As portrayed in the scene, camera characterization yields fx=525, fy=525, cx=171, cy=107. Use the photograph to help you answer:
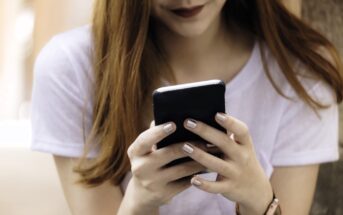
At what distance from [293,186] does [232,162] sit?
285mm

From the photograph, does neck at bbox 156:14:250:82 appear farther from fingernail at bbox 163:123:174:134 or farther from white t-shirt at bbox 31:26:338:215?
fingernail at bbox 163:123:174:134

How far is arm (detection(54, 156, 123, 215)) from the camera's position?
0.84 metres

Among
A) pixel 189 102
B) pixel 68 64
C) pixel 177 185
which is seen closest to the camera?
pixel 189 102

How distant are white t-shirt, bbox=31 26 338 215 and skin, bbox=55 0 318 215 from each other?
30 mm

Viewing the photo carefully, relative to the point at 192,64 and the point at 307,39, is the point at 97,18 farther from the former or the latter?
the point at 307,39

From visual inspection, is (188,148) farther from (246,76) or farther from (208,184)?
(246,76)

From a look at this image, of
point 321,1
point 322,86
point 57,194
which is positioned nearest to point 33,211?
point 57,194

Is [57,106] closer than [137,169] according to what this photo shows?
No

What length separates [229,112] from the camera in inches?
32.8

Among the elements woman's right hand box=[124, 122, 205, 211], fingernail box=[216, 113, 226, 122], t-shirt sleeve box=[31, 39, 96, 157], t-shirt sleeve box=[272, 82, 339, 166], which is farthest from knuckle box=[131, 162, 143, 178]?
t-shirt sleeve box=[272, 82, 339, 166]

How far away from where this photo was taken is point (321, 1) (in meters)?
1.05

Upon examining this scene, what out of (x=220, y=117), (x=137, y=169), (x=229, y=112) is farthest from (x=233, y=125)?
(x=229, y=112)

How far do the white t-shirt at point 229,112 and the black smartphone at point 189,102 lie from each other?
26cm

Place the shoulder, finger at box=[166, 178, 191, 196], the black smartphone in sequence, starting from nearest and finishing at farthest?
the black smartphone
finger at box=[166, 178, 191, 196]
the shoulder
